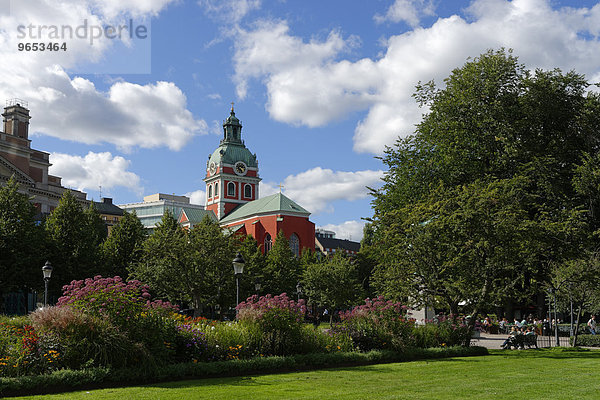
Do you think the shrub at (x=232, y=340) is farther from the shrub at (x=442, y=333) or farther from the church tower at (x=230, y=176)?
the church tower at (x=230, y=176)

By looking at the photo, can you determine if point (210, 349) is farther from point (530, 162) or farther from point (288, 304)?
point (530, 162)

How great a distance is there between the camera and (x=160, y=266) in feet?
111

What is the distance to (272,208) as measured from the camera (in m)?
76.7

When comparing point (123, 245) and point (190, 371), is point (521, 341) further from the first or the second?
point (123, 245)

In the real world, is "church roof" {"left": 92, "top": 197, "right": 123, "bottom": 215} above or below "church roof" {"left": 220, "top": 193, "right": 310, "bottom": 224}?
above

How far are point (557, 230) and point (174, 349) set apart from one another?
16376 millimetres

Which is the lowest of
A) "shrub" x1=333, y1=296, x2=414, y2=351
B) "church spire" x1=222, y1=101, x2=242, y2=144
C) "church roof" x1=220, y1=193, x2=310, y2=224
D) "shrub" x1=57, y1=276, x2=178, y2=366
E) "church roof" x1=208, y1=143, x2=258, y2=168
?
"shrub" x1=333, y1=296, x2=414, y2=351

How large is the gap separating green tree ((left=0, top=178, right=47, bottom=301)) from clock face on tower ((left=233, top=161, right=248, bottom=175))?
5529 centimetres

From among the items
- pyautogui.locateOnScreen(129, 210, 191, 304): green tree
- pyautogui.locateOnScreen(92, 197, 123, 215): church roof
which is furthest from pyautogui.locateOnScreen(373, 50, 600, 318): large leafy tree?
pyautogui.locateOnScreen(92, 197, 123, 215): church roof

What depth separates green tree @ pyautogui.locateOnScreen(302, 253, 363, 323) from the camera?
50.0 m

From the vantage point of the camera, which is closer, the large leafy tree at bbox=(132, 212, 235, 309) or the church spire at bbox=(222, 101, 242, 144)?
the large leafy tree at bbox=(132, 212, 235, 309)

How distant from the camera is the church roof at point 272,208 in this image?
7612 cm

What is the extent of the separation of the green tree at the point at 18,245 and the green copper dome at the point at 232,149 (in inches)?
2172

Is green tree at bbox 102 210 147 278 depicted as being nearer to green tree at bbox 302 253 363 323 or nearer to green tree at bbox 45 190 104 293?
green tree at bbox 45 190 104 293
